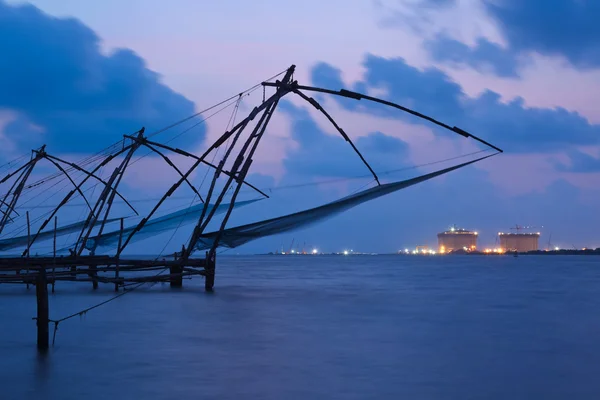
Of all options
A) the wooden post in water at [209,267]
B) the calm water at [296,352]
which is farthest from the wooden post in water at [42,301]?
the wooden post in water at [209,267]

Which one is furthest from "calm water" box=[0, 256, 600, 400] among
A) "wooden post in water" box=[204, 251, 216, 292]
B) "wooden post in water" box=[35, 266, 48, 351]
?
"wooden post in water" box=[204, 251, 216, 292]

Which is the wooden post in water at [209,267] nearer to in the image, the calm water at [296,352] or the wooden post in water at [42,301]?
the calm water at [296,352]

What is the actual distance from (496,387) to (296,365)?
3.20 m

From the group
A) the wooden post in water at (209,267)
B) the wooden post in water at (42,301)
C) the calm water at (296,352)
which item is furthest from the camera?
the wooden post in water at (209,267)

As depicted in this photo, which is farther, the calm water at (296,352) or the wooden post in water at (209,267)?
the wooden post in water at (209,267)

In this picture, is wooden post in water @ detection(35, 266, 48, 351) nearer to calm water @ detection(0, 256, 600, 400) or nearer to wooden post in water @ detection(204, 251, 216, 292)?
calm water @ detection(0, 256, 600, 400)

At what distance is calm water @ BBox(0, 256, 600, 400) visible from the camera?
393 inches

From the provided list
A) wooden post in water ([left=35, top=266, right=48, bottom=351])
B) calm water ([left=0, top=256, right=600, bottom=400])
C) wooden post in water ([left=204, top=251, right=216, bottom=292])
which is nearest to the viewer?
calm water ([left=0, top=256, right=600, bottom=400])

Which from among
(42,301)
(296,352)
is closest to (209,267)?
(296,352)

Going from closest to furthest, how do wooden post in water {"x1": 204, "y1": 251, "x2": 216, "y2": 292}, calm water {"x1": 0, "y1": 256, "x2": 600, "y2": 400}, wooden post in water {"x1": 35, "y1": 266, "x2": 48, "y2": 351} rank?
calm water {"x1": 0, "y1": 256, "x2": 600, "y2": 400}, wooden post in water {"x1": 35, "y1": 266, "x2": 48, "y2": 351}, wooden post in water {"x1": 204, "y1": 251, "x2": 216, "y2": 292}

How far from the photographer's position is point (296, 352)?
13.3 m

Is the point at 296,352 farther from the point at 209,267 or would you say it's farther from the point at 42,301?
the point at 209,267

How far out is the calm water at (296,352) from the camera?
9.98 meters

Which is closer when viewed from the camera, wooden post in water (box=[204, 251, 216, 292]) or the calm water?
the calm water
